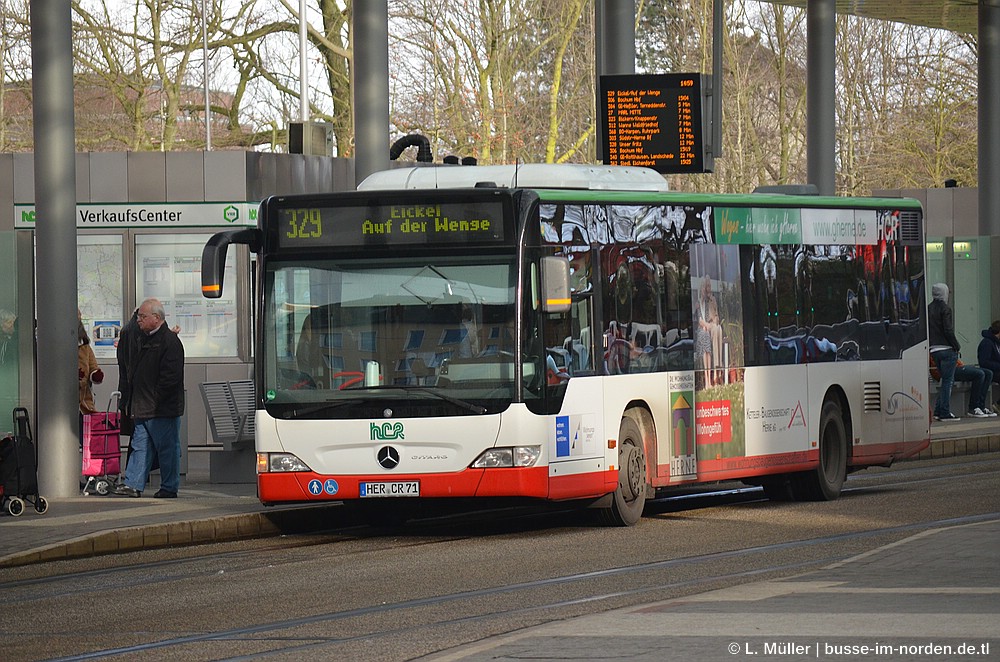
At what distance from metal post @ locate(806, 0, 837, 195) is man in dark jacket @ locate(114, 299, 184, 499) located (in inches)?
479

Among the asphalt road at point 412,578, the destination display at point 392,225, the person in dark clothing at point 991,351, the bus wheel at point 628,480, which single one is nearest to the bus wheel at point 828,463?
the asphalt road at point 412,578

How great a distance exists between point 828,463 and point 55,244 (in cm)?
745

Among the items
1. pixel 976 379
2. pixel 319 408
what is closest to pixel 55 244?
pixel 319 408

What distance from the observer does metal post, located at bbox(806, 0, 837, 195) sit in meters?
27.8

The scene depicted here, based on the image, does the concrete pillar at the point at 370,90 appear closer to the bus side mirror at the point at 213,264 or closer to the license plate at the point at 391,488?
the bus side mirror at the point at 213,264

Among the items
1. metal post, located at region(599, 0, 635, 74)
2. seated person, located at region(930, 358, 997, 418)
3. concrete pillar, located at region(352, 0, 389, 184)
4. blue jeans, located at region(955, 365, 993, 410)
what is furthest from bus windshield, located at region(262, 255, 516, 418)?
blue jeans, located at region(955, 365, 993, 410)

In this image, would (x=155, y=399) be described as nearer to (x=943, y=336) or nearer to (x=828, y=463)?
(x=828, y=463)

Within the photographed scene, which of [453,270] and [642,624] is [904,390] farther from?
[642,624]

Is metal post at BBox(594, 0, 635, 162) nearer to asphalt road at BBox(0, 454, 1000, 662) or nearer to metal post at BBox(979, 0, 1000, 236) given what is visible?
asphalt road at BBox(0, 454, 1000, 662)

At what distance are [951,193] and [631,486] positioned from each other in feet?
72.8

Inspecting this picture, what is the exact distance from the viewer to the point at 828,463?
18641mm

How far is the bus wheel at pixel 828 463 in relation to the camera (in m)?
18.5

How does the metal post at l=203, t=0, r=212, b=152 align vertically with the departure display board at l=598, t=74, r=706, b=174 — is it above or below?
above

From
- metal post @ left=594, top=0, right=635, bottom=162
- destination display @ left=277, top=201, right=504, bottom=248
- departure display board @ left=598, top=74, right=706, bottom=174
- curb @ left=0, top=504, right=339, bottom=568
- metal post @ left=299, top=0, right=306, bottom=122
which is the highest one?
metal post @ left=299, top=0, right=306, bottom=122
